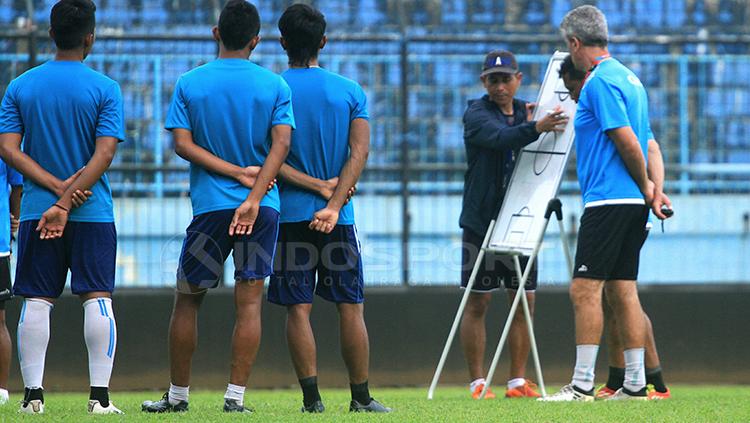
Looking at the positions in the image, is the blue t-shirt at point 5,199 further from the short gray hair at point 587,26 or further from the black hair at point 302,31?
the short gray hair at point 587,26

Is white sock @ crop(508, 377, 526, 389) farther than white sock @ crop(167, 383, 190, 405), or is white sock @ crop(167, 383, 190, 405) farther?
white sock @ crop(508, 377, 526, 389)

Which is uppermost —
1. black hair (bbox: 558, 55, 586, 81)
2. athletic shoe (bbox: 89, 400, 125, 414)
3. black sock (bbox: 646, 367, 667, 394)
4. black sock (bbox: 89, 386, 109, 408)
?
black hair (bbox: 558, 55, 586, 81)

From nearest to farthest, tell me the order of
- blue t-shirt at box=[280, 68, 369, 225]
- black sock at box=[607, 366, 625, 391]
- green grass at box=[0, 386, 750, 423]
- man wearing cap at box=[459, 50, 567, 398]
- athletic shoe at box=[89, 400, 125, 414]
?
green grass at box=[0, 386, 750, 423] < athletic shoe at box=[89, 400, 125, 414] < blue t-shirt at box=[280, 68, 369, 225] < black sock at box=[607, 366, 625, 391] < man wearing cap at box=[459, 50, 567, 398]

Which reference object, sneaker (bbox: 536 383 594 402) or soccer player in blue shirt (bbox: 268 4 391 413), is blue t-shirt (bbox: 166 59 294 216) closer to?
soccer player in blue shirt (bbox: 268 4 391 413)

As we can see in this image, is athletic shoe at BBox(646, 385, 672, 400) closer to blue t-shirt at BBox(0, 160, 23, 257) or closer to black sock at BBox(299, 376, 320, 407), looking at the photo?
black sock at BBox(299, 376, 320, 407)

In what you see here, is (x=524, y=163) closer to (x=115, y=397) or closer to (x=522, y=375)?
(x=522, y=375)

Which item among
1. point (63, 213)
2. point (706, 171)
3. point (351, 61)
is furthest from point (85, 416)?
point (706, 171)

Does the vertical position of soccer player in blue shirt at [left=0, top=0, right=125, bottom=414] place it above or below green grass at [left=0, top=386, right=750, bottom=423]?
above

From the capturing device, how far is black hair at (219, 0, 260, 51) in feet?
19.4

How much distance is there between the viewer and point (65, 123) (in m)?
5.90

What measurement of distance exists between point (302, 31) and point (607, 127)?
1.62m

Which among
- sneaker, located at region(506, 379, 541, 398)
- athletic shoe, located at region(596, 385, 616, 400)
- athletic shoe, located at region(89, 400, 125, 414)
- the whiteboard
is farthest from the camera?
sneaker, located at region(506, 379, 541, 398)

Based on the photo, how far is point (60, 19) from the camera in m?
5.96

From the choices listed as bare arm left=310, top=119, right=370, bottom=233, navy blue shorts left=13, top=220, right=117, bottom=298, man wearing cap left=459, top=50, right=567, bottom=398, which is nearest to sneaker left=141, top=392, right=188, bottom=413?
navy blue shorts left=13, top=220, right=117, bottom=298
